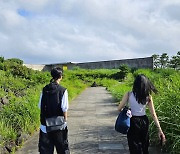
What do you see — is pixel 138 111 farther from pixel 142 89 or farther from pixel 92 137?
pixel 92 137

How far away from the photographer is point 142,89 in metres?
5.42

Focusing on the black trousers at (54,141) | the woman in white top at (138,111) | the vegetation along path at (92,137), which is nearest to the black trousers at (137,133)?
the woman in white top at (138,111)

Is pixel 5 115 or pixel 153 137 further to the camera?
pixel 5 115

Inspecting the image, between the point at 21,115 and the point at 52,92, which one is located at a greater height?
the point at 52,92

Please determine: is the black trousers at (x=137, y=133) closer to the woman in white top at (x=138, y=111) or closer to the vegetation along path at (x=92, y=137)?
the woman in white top at (x=138, y=111)

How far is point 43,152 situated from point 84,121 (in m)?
6.15

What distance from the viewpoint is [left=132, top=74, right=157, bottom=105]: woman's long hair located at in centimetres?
543

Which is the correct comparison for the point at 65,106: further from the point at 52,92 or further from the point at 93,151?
the point at 93,151

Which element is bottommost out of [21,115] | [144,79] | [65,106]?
[21,115]

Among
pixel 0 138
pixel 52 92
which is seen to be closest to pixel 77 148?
pixel 0 138

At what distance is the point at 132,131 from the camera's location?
5.54 m

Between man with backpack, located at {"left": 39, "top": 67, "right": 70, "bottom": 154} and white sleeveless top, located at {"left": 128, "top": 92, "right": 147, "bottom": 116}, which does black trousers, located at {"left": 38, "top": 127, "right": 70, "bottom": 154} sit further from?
white sleeveless top, located at {"left": 128, "top": 92, "right": 147, "bottom": 116}

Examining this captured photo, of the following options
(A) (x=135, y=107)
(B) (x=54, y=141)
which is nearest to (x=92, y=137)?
(B) (x=54, y=141)

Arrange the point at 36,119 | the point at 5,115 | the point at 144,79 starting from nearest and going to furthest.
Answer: the point at 144,79
the point at 5,115
the point at 36,119
